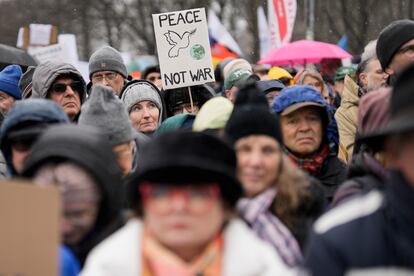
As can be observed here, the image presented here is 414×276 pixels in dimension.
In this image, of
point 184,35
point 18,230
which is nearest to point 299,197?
point 18,230

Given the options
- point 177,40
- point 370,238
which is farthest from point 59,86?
point 370,238

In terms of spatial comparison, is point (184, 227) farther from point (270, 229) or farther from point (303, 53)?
point (303, 53)

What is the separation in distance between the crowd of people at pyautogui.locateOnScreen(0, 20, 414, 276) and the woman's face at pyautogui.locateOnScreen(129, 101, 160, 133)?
2.22 meters

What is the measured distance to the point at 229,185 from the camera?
3.62m

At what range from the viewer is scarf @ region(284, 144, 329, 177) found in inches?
224

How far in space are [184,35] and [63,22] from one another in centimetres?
3122

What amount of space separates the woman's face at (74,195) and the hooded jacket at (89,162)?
0.09 feet

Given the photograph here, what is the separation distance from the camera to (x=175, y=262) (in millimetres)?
3449

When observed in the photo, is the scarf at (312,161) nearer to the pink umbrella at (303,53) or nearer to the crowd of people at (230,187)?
the crowd of people at (230,187)

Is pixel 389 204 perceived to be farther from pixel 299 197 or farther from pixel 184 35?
pixel 184 35

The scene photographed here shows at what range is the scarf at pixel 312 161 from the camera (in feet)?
18.6

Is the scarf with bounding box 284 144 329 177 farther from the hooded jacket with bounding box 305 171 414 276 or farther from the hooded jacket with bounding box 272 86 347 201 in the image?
the hooded jacket with bounding box 305 171 414 276

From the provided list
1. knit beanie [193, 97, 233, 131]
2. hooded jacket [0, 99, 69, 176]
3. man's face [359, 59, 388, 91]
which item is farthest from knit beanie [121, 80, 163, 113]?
hooded jacket [0, 99, 69, 176]

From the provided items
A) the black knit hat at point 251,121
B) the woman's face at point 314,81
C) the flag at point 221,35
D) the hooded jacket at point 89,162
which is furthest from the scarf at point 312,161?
the flag at point 221,35
